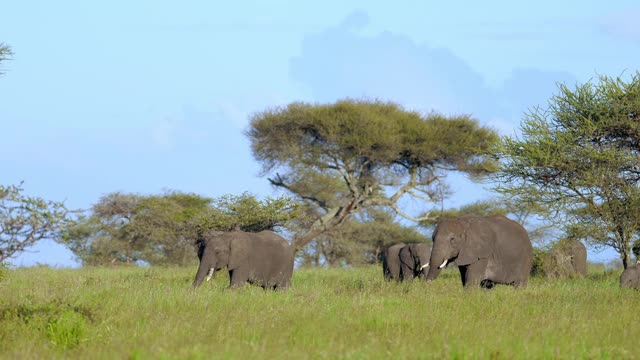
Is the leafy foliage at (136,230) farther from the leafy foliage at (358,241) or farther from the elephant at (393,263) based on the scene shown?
the elephant at (393,263)

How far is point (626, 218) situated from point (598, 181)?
115cm

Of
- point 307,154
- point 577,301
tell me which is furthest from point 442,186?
point 577,301

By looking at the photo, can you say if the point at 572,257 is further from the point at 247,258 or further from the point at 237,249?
the point at 237,249

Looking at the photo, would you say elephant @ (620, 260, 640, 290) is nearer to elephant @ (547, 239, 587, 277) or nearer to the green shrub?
elephant @ (547, 239, 587, 277)

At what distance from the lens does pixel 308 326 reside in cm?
1040

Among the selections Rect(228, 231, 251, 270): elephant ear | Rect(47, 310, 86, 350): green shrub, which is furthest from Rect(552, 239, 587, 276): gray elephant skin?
Rect(47, 310, 86, 350): green shrub

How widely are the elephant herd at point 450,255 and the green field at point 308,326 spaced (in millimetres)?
2362

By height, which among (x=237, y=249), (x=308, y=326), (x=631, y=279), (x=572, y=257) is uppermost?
(x=572, y=257)

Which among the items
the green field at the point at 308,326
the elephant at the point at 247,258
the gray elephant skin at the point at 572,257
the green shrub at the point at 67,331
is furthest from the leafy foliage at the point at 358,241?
the green shrub at the point at 67,331

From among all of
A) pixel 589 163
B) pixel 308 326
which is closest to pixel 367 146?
pixel 589 163

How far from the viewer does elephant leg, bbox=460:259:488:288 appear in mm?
16734

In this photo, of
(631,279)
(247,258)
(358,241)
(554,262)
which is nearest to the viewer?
(247,258)

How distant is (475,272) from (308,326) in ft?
23.4

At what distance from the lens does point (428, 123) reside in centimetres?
3838
